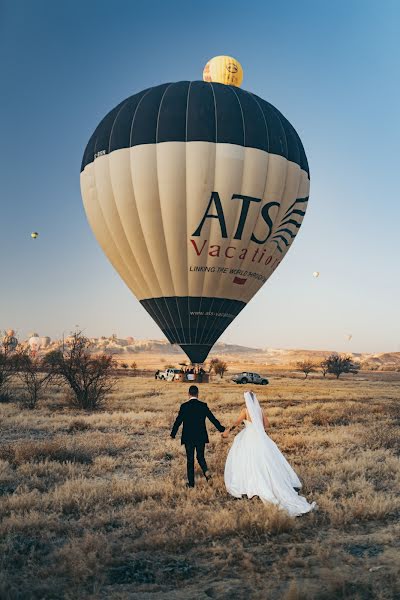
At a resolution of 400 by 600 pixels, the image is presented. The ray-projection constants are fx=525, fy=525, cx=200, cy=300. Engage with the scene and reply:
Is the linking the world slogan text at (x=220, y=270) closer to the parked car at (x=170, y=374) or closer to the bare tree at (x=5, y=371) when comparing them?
the bare tree at (x=5, y=371)

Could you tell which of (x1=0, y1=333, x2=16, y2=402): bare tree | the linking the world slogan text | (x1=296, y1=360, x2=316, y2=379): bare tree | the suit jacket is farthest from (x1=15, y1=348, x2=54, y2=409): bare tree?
(x1=296, y1=360, x2=316, y2=379): bare tree

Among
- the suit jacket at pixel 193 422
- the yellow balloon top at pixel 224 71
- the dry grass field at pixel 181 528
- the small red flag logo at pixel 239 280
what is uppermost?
the yellow balloon top at pixel 224 71

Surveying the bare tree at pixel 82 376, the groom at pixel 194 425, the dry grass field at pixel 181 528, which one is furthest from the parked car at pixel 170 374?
the groom at pixel 194 425

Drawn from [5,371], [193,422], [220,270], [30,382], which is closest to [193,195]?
[220,270]

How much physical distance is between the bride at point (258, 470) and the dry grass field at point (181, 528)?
236 millimetres

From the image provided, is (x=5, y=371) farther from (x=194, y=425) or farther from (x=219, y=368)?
(x=219, y=368)

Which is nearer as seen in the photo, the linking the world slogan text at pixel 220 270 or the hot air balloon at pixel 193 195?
the hot air balloon at pixel 193 195

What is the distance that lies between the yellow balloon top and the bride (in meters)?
24.5

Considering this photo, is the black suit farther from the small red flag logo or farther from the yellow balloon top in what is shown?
the yellow balloon top

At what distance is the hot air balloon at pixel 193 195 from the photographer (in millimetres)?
22422

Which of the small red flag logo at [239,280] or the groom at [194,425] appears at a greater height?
the small red flag logo at [239,280]

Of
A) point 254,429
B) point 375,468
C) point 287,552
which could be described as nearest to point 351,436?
point 375,468

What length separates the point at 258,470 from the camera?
844 centimetres

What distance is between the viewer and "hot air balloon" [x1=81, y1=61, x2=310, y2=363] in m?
22.4
